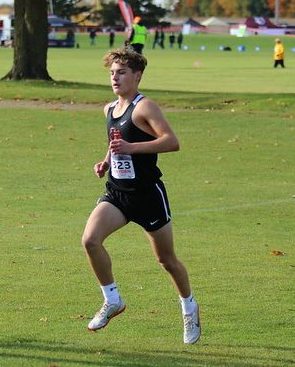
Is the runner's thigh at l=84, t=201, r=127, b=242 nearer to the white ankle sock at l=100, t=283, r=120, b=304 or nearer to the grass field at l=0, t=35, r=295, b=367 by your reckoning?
the white ankle sock at l=100, t=283, r=120, b=304

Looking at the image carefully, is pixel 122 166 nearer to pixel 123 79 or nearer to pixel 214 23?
pixel 123 79

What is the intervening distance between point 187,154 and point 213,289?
12.6 m

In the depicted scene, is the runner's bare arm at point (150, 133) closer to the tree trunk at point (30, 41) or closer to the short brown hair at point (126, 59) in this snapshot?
the short brown hair at point (126, 59)

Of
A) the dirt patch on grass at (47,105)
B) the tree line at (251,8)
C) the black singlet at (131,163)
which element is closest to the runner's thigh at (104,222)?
the black singlet at (131,163)

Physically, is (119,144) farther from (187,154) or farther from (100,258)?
(187,154)

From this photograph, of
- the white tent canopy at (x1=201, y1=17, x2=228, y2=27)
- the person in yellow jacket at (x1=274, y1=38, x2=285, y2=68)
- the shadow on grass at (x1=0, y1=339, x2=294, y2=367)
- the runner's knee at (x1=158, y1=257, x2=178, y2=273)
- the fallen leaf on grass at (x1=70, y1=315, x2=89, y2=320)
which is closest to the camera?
the shadow on grass at (x1=0, y1=339, x2=294, y2=367)

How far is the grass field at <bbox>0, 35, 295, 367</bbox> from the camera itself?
880 cm

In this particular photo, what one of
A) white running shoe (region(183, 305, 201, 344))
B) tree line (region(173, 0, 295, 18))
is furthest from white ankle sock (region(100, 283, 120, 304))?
tree line (region(173, 0, 295, 18))

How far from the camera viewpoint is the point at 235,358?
8.31 m

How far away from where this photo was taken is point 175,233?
49.1ft

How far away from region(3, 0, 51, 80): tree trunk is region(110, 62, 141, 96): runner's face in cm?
2826

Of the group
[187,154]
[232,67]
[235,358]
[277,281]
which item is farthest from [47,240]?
[232,67]

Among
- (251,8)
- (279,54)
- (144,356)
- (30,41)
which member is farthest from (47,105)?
(251,8)

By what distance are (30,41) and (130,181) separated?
28.9 meters
